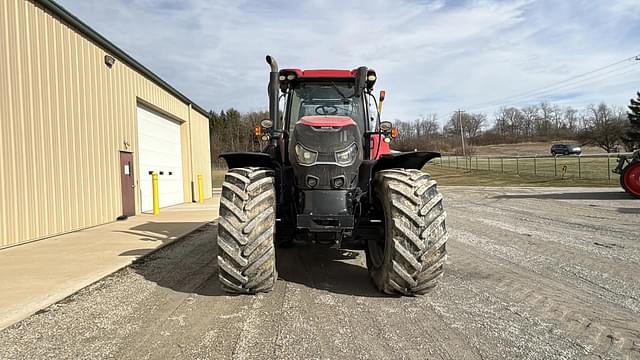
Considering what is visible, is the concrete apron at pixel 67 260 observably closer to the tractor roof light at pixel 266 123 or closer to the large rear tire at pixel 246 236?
the large rear tire at pixel 246 236

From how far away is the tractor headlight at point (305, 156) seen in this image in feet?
14.9

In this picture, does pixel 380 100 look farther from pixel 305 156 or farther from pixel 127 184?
pixel 127 184

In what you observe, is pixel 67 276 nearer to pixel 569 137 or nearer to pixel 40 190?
pixel 40 190

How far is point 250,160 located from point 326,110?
118 cm

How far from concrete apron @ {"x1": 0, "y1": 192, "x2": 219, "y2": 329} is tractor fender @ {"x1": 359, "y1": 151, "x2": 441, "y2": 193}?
3588mm

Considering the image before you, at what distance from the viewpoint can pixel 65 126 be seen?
9906 millimetres

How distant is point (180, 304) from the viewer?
454cm

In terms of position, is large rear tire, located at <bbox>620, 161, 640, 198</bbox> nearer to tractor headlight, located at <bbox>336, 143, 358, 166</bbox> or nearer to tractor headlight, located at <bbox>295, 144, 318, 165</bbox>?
tractor headlight, located at <bbox>336, 143, 358, 166</bbox>

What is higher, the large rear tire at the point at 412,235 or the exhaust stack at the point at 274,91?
the exhaust stack at the point at 274,91

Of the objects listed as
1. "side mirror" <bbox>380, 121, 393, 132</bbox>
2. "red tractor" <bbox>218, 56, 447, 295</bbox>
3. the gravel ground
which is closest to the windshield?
"side mirror" <bbox>380, 121, 393, 132</bbox>

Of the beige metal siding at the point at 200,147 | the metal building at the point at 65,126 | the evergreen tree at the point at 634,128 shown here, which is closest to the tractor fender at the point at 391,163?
the metal building at the point at 65,126

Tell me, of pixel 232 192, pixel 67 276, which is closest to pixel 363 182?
pixel 232 192

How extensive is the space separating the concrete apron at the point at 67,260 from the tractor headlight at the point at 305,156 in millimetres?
3017

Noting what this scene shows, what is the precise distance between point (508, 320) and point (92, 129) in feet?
35.0
